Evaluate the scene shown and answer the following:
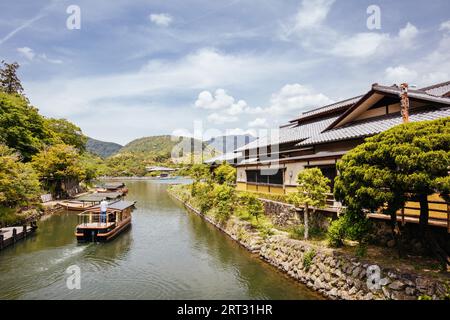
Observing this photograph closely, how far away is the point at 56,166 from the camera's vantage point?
41.3 m

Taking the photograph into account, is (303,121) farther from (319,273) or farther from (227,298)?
(227,298)

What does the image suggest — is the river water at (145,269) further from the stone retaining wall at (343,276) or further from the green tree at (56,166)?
the green tree at (56,166)

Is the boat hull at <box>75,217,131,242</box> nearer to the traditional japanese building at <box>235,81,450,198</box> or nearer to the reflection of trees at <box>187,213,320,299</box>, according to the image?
the reflection of trees at <box>187,213,320,299</box>

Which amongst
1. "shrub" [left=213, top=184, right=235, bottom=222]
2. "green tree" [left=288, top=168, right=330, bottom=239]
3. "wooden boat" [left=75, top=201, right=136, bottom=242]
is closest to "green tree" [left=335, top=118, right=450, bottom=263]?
"green tree" [left=288, top=168, right=330, bottom=239]

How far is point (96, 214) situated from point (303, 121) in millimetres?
23005

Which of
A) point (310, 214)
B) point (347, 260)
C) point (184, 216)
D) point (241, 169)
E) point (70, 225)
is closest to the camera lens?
point (347, 260)

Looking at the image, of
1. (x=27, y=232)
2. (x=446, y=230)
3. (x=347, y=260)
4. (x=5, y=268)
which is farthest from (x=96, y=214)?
(x=446, y=230)

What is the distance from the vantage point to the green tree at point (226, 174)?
32.7 meters

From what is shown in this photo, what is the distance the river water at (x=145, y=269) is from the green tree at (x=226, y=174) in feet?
29.4

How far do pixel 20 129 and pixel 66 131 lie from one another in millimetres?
16219

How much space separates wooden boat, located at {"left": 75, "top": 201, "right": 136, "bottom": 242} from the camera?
2127 centimetres

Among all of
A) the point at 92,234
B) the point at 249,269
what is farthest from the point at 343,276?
the point at 92,234

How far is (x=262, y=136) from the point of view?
108 feet

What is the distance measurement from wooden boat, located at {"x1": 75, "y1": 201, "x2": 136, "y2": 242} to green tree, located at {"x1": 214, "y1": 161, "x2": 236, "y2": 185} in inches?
467
